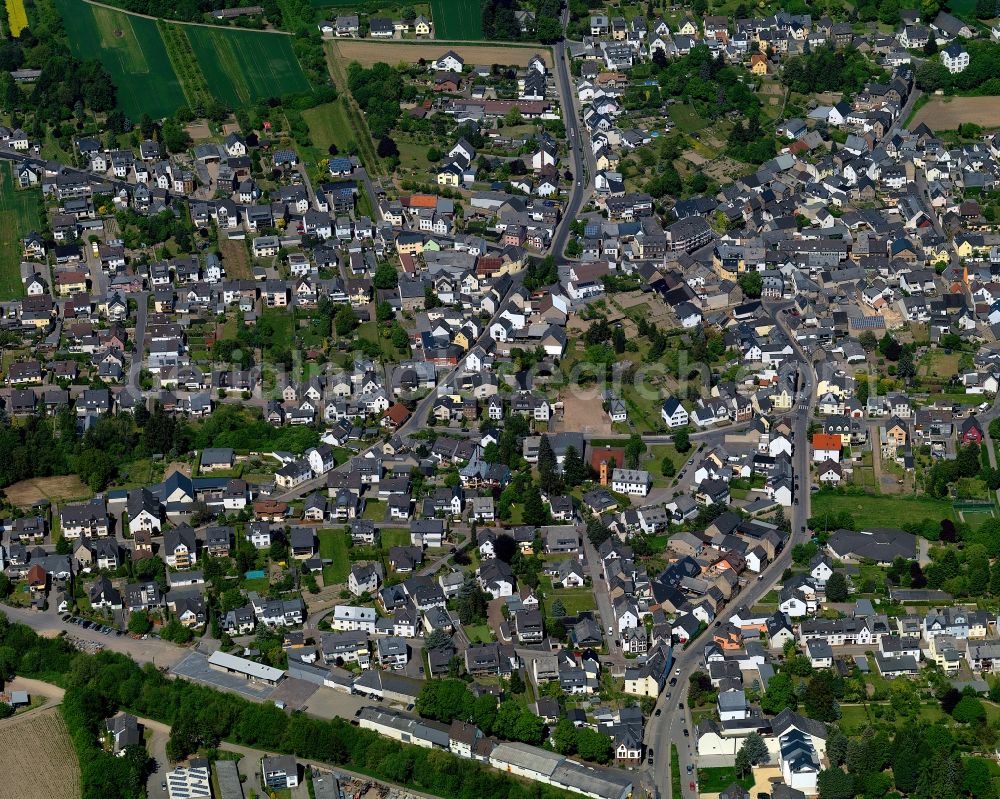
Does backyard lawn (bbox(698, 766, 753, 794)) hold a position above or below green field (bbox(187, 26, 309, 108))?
below

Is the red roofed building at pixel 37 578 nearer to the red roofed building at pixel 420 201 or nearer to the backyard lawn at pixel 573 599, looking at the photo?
the backyard lawn at pixel 573 599

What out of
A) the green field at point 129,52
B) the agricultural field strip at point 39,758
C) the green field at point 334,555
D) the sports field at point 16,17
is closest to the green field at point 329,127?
the green field at point 129,52

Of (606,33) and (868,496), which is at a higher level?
(606,33)

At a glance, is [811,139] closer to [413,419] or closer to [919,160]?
[919,160]

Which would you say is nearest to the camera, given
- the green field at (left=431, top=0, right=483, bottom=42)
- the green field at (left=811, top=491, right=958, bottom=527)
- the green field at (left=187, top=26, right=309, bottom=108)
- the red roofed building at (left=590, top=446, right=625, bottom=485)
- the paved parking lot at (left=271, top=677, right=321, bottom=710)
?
the paved parking lot at (left=271, top=677, right=321, bottom=710)

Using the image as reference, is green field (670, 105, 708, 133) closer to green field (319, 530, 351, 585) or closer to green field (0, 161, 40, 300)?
green field (0, 161, 40, 300)

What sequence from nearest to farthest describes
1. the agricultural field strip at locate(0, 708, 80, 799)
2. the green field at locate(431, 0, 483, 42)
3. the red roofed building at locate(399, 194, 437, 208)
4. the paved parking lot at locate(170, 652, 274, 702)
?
the agricultural field strip at locate(0, 708, 80, 799) → the paved parking lot at locate(170, 652, 274, 702) → the red roofed building at locate(399, 194, 437, 208) → the green field at locate(431, 0, 483, 42)

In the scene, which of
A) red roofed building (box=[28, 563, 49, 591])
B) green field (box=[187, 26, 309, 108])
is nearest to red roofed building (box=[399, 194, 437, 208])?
green field (box=[187, 26, 309, 108])

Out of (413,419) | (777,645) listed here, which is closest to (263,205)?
(413,419)
